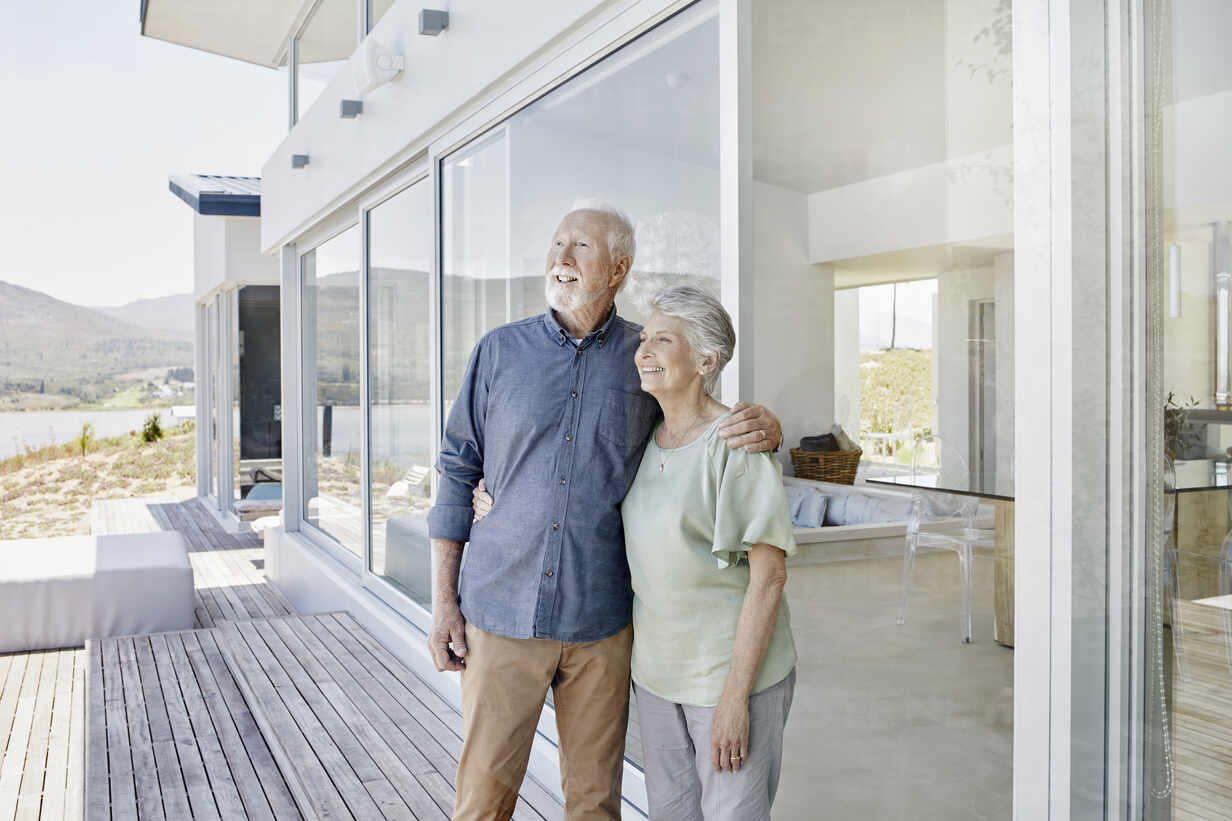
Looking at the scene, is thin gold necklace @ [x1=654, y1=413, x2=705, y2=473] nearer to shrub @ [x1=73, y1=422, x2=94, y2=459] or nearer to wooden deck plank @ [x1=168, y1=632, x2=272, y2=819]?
wooden deck plank @ [x1=168, y1=632, x2=272, y2=819]

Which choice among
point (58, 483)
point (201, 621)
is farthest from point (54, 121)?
point (201, 621)

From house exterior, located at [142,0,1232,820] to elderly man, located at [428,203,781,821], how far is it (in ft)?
1.18

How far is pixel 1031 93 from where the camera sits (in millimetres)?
1452

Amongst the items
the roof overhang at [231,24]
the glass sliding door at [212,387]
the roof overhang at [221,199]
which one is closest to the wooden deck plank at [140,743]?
the roof overhang at [231,24]

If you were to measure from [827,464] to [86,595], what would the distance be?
4820 millimetres

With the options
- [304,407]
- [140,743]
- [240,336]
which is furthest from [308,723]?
[240,336]

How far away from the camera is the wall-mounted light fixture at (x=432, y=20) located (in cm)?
372

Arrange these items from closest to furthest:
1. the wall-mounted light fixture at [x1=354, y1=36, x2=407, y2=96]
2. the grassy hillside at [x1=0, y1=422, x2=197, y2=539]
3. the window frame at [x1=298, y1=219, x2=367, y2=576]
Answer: the wall-mounted light fixture at [x1=354, y1=36, x2=407, y2=96], the window frame at [x1=298, y1=219, x2=367, y2=576], the grassy hillside at [x1=0, y1=422, x2=197, y2=539]

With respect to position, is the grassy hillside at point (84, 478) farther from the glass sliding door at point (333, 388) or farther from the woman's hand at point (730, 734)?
the woman's hand at point (730, 734)

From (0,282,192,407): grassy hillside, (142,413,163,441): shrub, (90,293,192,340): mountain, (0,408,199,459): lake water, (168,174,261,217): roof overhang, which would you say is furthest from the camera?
(90,293,192,340): mountain

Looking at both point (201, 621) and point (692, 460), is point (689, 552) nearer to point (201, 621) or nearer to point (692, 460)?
point (692, 460)

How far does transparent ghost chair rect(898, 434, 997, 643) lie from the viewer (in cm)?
158

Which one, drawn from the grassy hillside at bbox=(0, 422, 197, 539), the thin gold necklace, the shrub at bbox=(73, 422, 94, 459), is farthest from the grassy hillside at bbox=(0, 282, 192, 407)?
the thin gold necklace

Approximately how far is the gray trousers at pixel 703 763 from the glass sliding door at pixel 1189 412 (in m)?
0.56
